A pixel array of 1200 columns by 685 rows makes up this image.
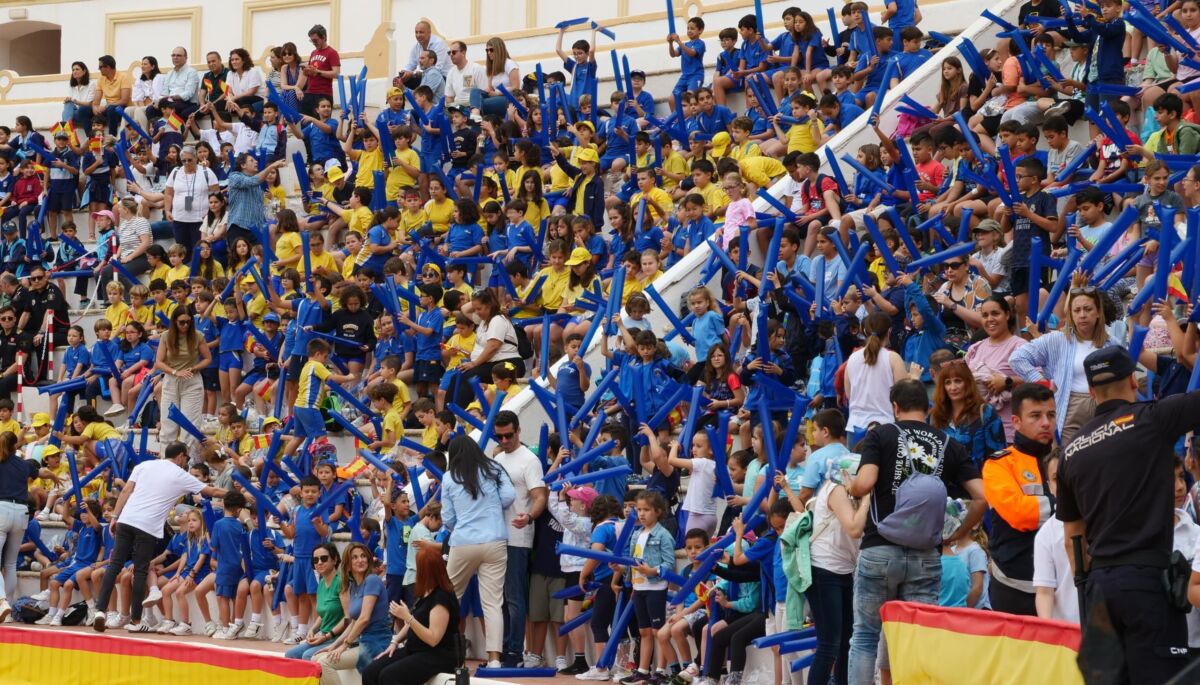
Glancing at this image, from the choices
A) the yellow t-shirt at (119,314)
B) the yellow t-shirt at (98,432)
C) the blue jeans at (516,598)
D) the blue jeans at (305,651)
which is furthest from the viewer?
the yellow t-shirt at (119,314)

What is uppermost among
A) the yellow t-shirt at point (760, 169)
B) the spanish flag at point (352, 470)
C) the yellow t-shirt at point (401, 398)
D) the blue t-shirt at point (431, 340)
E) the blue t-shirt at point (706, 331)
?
the yellow t-shirt at point (760, 169)

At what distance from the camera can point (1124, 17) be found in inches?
582

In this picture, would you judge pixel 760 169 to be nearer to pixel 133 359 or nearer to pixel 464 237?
pixel 464 237

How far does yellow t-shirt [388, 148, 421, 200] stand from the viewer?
2092 centimetres

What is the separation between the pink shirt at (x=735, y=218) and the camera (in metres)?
16.0

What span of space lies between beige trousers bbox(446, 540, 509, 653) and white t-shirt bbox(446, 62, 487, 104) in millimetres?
10984

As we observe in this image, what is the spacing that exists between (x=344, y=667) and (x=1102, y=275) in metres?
5.56

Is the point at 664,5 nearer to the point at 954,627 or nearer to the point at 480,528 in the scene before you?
the point at 480,528

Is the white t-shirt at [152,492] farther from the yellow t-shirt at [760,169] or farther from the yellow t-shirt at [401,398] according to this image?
the yellow t-shirt at [760,169]

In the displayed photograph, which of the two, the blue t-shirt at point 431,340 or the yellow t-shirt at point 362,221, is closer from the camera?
the blue t-shirt at point 431,340

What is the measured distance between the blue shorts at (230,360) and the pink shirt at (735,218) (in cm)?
560

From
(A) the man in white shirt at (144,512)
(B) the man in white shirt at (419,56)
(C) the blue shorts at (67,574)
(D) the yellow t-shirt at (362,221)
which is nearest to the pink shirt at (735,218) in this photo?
(A) the man in white shirt at (144,512)

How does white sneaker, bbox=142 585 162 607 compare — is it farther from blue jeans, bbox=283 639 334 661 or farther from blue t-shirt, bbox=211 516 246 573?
blue jeans, bbox=283 639 334 661

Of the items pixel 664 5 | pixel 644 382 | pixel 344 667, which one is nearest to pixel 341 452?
pixel 644 382
